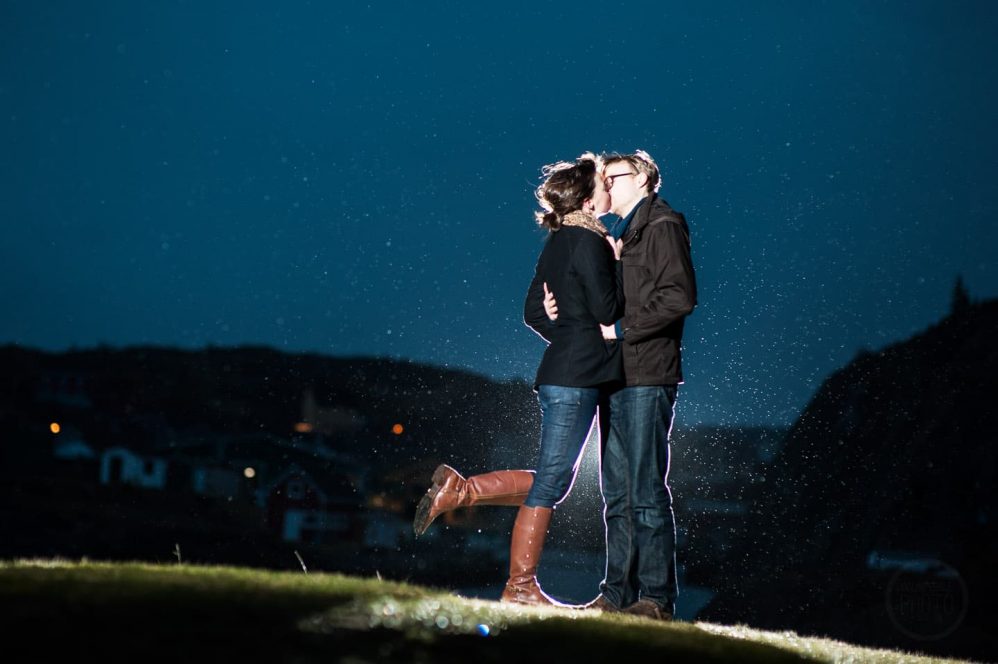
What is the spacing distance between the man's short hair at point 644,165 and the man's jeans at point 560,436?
4.65ft

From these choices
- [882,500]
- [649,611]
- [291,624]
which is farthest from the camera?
[882,500]

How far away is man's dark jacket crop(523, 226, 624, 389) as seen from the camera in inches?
221

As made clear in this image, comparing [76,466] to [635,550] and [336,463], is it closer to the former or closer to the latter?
[336,463]

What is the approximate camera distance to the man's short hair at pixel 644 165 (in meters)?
5.89

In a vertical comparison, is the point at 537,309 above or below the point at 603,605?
above

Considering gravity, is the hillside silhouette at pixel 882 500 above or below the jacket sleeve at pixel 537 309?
below

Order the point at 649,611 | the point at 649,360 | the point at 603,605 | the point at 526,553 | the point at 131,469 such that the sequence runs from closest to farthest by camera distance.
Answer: the point at 649,611 < the point at 649,360 < the point at 526,553 < the point at 603,605 < the point at 131,469

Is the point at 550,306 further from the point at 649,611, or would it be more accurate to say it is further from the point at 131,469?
the point at 131,469

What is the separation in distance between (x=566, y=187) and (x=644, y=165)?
570mm

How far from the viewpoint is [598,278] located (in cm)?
Result: 559

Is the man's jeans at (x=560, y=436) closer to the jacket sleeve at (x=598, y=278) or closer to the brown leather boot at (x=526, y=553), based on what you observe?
the brown leather boot at (x=526, y=553)

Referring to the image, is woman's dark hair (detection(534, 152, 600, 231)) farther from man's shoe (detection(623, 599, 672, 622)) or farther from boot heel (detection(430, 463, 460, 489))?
man's shoe (detection(623, 599, 672, 622))

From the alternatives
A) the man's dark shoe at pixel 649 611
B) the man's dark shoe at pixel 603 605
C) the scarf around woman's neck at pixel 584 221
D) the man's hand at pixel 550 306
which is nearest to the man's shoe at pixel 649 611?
the man's dark shoe at pixel 649 611

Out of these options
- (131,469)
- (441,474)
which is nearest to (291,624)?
(441,474)
